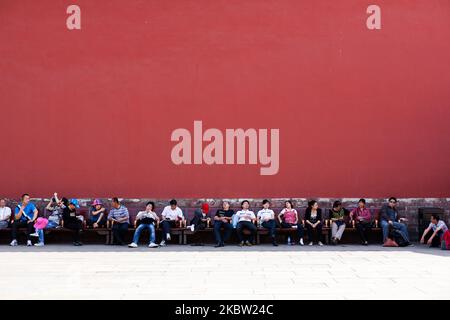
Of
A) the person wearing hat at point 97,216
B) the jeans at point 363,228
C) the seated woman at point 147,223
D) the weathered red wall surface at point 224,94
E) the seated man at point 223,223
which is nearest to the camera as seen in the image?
the seated woman at point 147,223

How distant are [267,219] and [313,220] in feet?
2.80

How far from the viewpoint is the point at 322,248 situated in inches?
359

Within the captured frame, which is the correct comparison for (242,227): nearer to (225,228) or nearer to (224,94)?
(225,228)

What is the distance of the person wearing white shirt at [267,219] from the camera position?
9.66m

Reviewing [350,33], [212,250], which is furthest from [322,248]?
[350,33]

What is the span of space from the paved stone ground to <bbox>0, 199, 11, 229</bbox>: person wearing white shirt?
685mm

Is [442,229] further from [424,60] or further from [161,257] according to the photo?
[161,257]

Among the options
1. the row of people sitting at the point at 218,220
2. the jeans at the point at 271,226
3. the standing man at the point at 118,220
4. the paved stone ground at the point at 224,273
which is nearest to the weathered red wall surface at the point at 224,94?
the row of people sitting at the point at 218,220

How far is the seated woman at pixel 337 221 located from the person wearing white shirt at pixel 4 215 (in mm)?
6010

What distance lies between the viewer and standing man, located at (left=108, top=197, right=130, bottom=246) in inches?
379

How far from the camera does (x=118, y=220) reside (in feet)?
31.7

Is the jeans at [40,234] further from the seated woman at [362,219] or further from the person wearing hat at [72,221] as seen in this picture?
the seated woman at [362,219]

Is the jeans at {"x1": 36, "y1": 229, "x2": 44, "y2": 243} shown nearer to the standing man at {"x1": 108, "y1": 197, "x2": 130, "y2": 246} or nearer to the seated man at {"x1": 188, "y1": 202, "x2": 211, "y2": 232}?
the standing man at {"x1": 108, "y1": 197, "x2": 130, "y2": 246}

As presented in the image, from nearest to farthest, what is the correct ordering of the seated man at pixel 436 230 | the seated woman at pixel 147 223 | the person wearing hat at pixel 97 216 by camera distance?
1. the seated man at pixel 436 230
2. the seated woman at pixel 147 223
3. the person wearing hat at pixel 97 216
